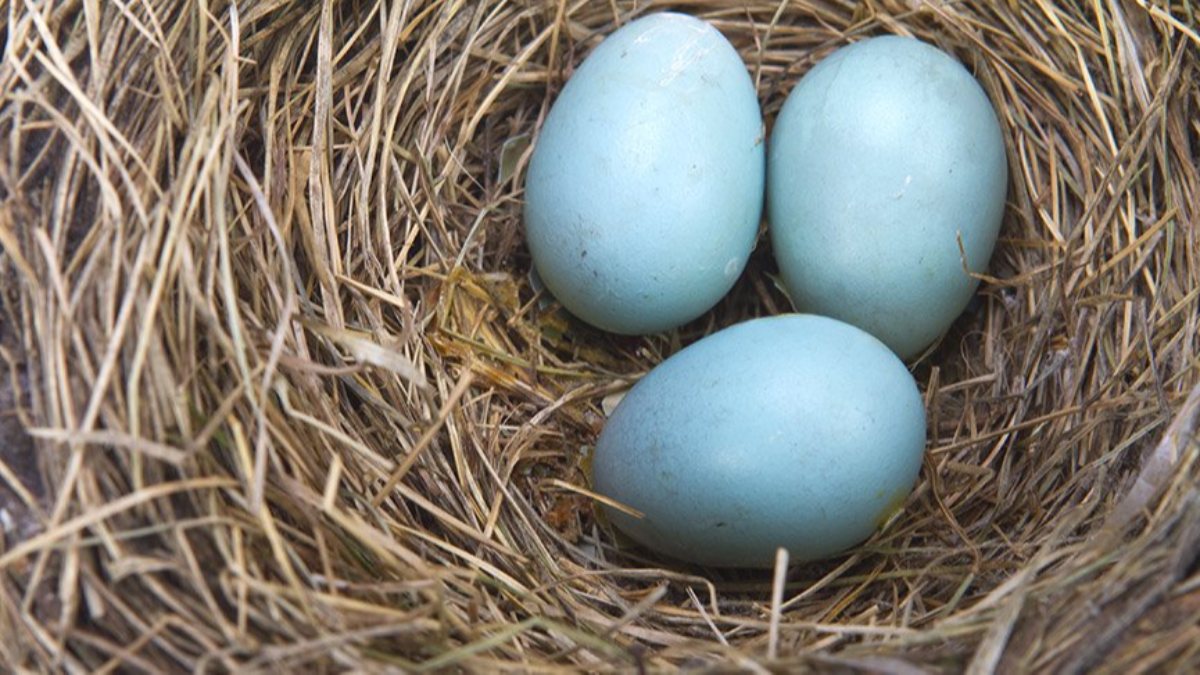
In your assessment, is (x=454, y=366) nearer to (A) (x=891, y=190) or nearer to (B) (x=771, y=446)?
(B) (x=771, y=446)

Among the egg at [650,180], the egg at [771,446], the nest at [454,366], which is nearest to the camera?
the nest at [454,366]

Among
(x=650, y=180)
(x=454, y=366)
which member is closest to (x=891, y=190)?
(x=650, y=180)

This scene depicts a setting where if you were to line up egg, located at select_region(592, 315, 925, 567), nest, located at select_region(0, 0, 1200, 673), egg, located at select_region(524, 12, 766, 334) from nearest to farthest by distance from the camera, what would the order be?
nest, located at select_region(0, 0, 1200, 673)
egg, located at select_region(592, 315, 925, 567)
egg, located at select_region(524, 12, 766, 334)

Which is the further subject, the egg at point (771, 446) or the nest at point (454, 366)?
the egg at point (771, 446)

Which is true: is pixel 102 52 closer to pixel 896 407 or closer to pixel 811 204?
pixel 811 204

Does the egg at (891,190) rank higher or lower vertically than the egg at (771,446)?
higher

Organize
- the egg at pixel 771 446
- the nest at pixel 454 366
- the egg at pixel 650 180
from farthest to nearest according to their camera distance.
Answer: the egg at pixel 650 180, the egg at pixel 771 446, the nest at pixel 454 366
